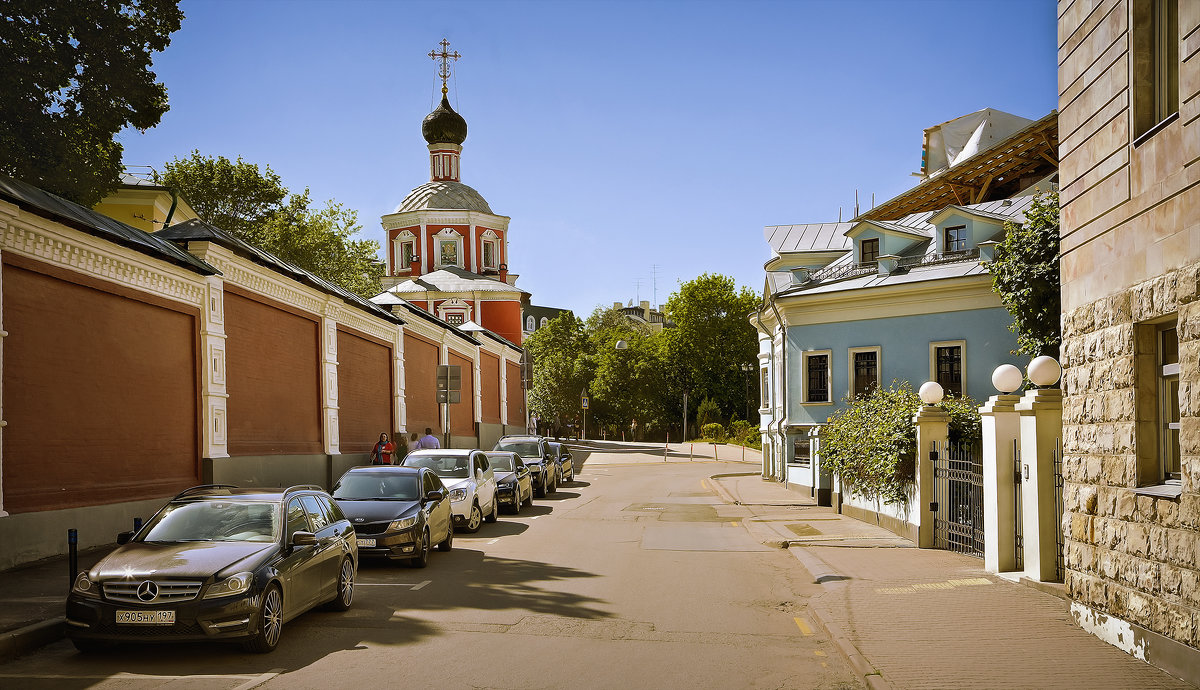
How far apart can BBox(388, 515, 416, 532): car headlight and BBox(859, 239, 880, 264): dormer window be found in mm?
20858

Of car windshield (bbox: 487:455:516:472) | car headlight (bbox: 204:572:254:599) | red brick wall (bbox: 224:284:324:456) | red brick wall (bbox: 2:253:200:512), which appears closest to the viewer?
car headlight (bbox: 204:572:254:599)

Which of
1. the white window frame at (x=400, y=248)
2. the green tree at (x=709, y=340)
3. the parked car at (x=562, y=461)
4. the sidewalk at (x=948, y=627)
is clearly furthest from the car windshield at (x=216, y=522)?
the green tree at (x=709, y=340)

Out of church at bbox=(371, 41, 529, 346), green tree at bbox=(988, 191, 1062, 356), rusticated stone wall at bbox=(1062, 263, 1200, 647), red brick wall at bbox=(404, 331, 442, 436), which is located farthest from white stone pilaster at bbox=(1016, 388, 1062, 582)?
church at bbox=(371, 41, 529, 346)

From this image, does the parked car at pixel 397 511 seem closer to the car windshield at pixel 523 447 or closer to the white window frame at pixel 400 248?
the car windshield at pixel 523 447

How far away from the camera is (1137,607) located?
809cm

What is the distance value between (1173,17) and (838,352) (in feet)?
70.7

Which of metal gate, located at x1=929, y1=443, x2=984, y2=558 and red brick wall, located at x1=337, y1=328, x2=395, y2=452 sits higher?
red brick wall, located at x1=337, y1=328, x2=395, y2=452

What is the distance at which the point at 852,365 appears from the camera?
29000 millimetres

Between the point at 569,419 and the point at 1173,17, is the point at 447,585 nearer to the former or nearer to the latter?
the point at 1173,17

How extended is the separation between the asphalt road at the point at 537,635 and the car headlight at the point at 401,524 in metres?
0.63

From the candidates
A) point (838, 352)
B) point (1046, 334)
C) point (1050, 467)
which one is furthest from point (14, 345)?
point (838, 352)

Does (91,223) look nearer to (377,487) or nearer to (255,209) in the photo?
(377,487)

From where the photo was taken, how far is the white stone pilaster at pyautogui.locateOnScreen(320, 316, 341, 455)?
2361 cm

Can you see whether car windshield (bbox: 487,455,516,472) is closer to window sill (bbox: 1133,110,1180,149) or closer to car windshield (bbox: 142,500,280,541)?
car windshield (bbox: 142,500,280,541)
